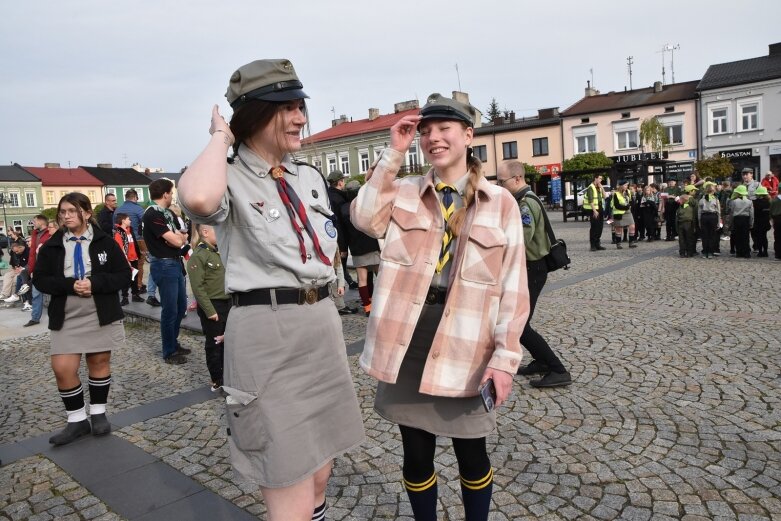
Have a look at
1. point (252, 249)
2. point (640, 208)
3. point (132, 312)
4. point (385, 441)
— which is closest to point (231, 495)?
point (385, 441)

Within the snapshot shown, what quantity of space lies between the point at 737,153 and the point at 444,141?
42161 millimetres

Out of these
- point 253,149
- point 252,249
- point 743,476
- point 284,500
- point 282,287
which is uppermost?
point 253,149

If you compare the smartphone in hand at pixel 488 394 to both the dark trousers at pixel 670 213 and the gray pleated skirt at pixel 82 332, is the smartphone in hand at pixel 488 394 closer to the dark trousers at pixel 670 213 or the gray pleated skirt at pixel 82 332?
the gray pleated skirt at pixel 82 332

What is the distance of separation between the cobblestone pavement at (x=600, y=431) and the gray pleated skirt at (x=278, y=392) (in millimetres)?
1224

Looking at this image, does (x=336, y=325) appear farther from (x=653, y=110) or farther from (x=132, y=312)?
(x=653, y=110)

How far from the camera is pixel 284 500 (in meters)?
2.00

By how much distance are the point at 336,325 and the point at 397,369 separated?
294 mm

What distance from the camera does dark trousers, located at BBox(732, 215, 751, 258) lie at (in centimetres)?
1252

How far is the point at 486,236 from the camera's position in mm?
2238

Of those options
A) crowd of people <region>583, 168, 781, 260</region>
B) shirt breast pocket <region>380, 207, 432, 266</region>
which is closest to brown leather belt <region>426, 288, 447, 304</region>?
shirt breast pocket <region>380, 207, 432, 266</region>

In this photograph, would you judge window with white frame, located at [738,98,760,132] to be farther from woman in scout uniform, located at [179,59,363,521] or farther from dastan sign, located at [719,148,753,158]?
woman in scout uniform, located at [179,59,363,521]

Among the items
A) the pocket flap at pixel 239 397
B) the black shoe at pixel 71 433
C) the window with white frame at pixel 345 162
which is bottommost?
the black shoe at pixel 71 433

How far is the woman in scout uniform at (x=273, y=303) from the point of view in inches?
77.0

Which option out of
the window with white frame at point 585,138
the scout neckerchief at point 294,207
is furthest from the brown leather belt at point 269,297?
the window with white frame at point 585,138
